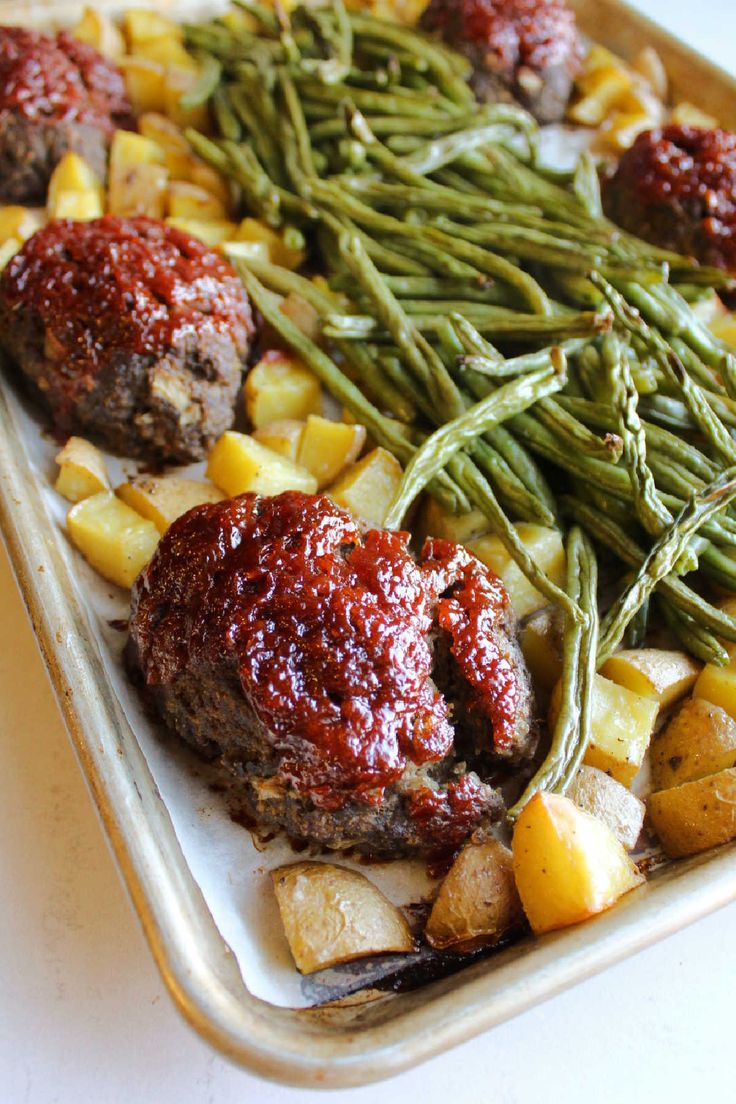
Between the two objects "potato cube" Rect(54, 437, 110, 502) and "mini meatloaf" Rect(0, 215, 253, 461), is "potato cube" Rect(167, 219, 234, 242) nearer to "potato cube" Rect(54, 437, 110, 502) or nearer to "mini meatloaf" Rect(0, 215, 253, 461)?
"mini meatloaf" Rect(0, 215, 253, 461)

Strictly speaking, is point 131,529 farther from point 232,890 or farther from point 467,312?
point 467,312

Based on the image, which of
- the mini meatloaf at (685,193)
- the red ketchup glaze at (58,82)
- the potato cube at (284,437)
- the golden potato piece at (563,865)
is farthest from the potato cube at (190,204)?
the golden potato piece at (563,865)

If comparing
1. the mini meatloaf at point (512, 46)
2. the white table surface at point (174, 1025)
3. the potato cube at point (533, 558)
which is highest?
the mini meatloaf at point (512, 46)

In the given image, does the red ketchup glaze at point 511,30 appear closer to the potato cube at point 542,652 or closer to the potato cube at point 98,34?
the potato cube at point 98,34

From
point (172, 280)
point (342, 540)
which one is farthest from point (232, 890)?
point (172, 280)

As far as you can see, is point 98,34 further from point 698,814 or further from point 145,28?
point 698,814

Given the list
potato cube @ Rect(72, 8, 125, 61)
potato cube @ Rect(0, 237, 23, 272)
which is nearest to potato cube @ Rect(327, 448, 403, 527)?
potato cube @ Rect(0, 237, 23, 272)
